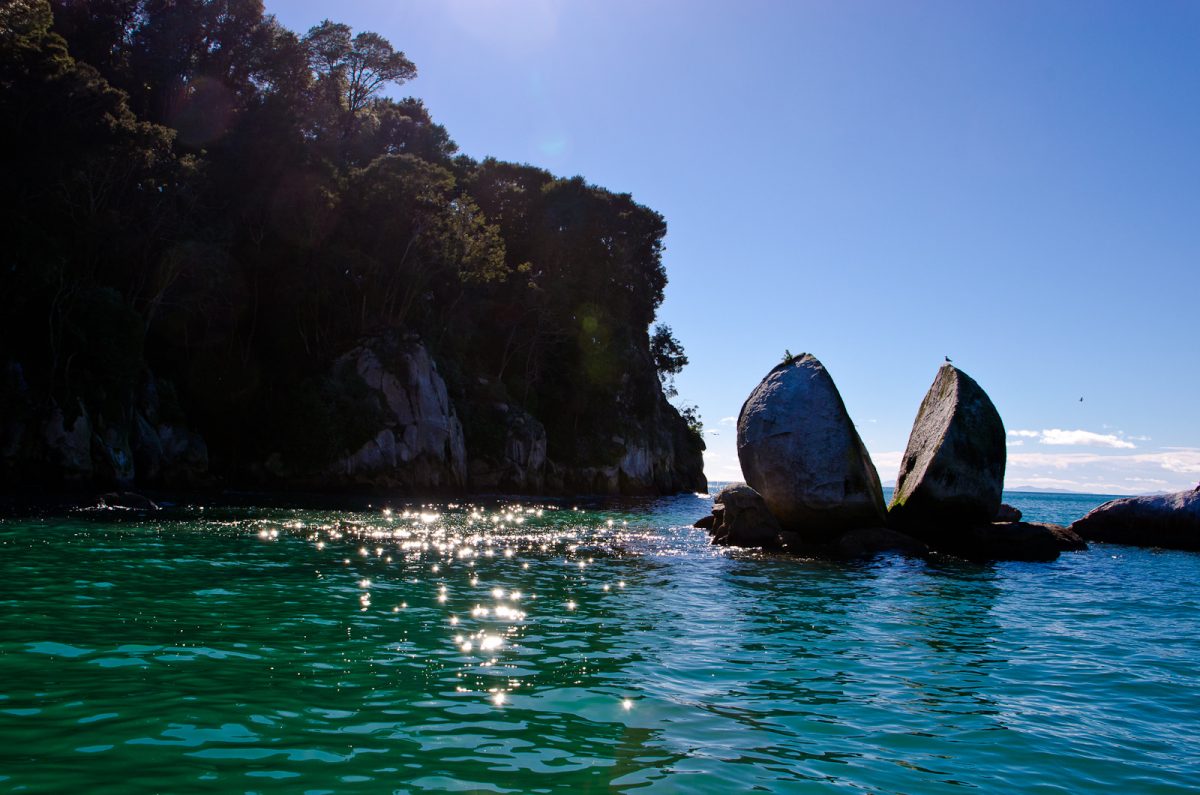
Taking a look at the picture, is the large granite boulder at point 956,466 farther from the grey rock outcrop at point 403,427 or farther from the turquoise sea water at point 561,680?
the grey rock outcrop at point 403,427

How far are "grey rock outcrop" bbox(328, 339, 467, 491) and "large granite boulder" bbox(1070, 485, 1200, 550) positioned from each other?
32138 mm

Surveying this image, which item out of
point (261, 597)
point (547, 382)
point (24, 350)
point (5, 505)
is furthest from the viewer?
point (547, 382)

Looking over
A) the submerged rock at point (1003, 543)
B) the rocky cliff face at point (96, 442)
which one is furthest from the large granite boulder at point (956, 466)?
the rocky cliff face at point (96, 442)

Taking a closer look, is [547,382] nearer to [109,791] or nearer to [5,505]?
[5,505]

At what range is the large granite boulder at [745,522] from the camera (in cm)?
2311

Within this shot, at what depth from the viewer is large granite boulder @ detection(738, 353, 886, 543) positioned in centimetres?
2270

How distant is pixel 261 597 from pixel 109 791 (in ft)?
23.2

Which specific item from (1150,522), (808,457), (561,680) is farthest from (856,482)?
(561,680)

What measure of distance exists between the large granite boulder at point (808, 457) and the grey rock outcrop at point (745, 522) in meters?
0.48

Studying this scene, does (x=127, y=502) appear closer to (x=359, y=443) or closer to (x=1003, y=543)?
(x=359, y=443)

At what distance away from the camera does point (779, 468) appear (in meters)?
23.2

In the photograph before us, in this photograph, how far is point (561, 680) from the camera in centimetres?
747

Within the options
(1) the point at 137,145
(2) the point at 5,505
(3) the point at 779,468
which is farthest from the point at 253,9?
(3) the point at 779,468

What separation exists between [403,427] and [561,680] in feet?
126
